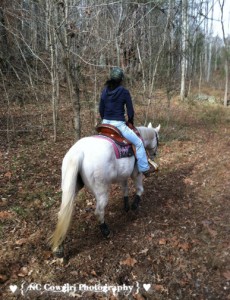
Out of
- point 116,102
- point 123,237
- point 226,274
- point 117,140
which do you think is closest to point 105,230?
point 123,237

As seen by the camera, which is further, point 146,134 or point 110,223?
point 146,134

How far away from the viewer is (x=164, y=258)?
4.38 m

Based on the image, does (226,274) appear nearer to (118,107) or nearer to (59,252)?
(59,252)

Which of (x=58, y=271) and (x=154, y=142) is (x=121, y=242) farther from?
(x=154, y=142)

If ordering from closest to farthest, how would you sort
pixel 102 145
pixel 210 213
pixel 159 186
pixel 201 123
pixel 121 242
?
pixel 102 145
pixel 121 242
pixel 210 213
pixel 159 186
pixel 201 123

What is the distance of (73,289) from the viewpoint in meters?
3.82

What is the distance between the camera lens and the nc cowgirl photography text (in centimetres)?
376

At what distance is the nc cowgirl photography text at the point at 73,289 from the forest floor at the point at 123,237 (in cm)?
1

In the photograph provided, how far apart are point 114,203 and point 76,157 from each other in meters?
2.34

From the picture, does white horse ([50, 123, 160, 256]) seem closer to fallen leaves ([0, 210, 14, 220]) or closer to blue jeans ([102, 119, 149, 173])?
blue jeans ([102, 119, 149, 173])

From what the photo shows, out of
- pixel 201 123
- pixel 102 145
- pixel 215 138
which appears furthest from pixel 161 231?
pixel 201 123

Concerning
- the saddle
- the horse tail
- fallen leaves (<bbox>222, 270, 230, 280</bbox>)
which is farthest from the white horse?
fallen leaves (<bbox>222, 270, 230, 280</bbox>)

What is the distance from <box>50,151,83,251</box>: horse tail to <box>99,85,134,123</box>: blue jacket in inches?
46.2

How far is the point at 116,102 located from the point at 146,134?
1.25 metres
